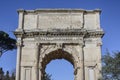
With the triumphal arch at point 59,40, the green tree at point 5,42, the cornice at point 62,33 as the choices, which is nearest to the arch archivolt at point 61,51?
the triumphal arch at point 59,40

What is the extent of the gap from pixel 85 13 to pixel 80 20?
0.88 m

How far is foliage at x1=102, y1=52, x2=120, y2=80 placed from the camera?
2311 cm

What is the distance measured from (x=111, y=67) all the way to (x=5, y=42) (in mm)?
16202

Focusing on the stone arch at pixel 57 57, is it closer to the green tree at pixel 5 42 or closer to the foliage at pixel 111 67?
the foliage at pixel 111 67

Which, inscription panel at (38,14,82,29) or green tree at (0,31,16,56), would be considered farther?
green tree at (0,31,16,56)

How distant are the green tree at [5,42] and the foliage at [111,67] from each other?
14778 mm

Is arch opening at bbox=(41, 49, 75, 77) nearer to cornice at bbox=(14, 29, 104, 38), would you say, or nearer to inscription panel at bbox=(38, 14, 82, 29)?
cornice at bbox=(14, 29, 104, 38)

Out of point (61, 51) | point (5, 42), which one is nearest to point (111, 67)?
point (61, 51)

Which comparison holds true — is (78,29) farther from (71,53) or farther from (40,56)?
(40,56)

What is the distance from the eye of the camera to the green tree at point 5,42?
1408 inches

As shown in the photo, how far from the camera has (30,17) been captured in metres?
28.7

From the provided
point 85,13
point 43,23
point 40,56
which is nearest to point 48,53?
point 40,56

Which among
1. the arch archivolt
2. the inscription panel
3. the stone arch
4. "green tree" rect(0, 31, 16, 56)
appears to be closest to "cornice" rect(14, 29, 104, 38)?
the inscription panel

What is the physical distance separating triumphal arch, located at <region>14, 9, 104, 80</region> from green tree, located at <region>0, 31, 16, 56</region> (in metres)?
7.93
